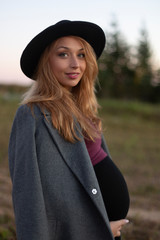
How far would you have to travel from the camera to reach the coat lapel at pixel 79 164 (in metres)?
1.74

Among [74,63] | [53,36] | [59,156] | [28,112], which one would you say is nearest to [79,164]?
[59,156]

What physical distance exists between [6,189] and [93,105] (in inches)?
123

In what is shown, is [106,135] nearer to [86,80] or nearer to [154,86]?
[86,80]

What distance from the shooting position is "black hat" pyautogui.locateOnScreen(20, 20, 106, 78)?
73.0 inches

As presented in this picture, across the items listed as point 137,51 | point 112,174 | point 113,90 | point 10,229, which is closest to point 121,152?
point 10,229

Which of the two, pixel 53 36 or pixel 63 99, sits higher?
pixel 53 36

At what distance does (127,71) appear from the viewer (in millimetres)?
29828

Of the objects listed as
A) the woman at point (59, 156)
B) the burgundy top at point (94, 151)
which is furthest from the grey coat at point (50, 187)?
the burgundy top at point (94, 151)

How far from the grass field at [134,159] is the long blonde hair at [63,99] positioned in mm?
1525

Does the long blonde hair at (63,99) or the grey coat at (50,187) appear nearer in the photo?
the grey coat at (50,187)

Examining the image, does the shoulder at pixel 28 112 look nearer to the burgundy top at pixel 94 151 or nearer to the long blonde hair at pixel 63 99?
the long blonde hair at pixel 63 99

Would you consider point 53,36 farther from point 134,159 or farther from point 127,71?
point 127,71

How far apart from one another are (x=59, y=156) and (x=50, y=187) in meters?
0.19

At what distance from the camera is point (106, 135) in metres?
10.6
